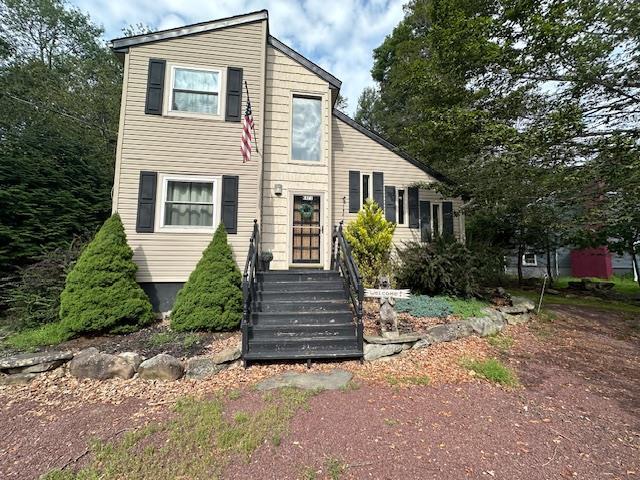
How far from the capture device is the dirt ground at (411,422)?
234 cm

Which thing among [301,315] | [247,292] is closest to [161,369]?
[247,292]

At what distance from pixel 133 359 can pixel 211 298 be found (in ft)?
5.14

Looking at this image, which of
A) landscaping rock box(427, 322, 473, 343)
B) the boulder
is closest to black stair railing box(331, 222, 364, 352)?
landscaping rock box(427, 322, 473, 343)

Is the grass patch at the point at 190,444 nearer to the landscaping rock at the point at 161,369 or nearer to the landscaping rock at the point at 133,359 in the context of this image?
the landscaping rock at the point at 161,369

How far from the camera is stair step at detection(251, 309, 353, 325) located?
4805 mm

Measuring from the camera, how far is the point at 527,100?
24.8 feet

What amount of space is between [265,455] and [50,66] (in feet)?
71.1

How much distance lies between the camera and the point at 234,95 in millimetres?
6895

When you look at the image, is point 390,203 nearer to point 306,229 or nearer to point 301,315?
point 306,229

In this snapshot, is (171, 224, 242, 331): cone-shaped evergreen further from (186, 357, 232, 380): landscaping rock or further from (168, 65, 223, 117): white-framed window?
(168, 65, 223, 117): white-framed window

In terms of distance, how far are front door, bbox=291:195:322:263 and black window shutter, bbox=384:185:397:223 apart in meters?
2.60

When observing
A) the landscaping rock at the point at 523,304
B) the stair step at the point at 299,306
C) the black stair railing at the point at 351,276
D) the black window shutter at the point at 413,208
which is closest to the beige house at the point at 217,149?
the black stair railing at the point at 351,276

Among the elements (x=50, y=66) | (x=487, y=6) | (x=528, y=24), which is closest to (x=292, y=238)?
(x=528, y=24)

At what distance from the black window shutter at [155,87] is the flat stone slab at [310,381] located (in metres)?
6.34
